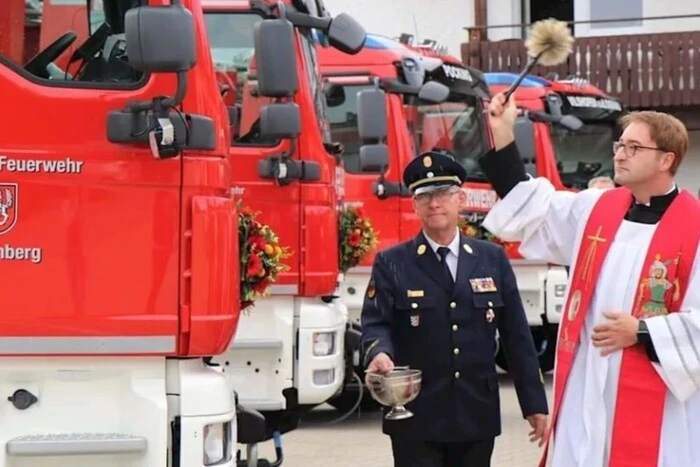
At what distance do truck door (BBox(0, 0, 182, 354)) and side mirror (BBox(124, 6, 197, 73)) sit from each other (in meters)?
0.34

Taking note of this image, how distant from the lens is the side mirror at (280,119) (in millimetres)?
8297

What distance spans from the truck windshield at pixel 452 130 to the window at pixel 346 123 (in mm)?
660

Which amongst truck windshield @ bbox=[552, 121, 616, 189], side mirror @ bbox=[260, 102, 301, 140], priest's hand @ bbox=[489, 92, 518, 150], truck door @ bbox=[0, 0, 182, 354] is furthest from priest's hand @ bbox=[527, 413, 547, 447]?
truck windshield @ bbox=[552, 121, 616, 189]

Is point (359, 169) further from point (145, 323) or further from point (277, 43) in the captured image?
point (145, 323)

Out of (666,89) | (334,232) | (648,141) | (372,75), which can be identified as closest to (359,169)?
(372,75)

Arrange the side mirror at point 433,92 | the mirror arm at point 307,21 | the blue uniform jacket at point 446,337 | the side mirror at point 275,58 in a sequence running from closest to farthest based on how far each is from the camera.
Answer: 1. the blue uniform jacket at point 446,337
2. the side mirror at point 275,58
3. the mirror arm at point 307,21
4. the side mirror at point 433,92

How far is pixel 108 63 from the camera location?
210 inches

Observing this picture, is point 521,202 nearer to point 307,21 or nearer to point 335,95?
point 307,21

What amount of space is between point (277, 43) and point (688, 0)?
2053 centimetres

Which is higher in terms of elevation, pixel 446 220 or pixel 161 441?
pixel 446 220

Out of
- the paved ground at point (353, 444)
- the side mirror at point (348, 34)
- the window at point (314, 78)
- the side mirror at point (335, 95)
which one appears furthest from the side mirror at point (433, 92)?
the side mirror at point (348, 34)

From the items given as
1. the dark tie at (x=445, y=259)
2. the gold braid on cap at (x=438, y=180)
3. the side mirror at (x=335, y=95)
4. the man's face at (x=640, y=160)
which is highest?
the side mirror at (x=335, y=95)

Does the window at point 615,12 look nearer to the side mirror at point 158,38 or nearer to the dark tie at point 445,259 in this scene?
the dark tie at point 445,259

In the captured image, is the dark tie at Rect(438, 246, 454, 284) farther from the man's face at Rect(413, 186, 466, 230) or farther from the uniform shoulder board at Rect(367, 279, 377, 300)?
the uniform shoulder board at Rect(367, 279, 377, 300)
